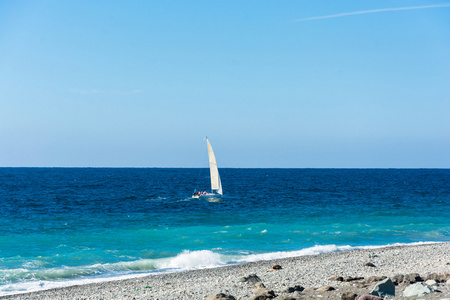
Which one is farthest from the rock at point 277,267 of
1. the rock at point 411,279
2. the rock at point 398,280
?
the rock at point 411,279

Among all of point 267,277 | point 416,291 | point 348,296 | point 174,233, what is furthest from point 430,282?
point 174,233

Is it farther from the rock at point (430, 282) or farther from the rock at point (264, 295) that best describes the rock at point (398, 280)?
the rock at point (264, 295)

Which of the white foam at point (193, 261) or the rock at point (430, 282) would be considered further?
the white foam at point (193, 261)

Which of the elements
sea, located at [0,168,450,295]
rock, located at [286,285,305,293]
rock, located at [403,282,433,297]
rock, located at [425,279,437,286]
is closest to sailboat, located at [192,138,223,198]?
sea, located at [0,168,450,295]

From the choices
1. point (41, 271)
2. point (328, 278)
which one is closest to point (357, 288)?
point (328, 278)

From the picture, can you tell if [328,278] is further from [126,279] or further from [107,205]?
[107,205]

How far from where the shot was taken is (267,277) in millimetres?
18625

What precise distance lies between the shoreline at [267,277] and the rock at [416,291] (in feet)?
1.44

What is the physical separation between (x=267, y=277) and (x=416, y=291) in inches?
290

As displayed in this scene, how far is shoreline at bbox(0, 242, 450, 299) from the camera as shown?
52.6 feet

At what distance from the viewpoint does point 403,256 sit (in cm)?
2345

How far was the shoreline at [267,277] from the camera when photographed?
632 inches

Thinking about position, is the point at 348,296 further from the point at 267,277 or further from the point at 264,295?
the point at 267,277

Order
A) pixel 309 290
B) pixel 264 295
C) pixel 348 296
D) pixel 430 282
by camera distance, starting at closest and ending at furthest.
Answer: pixel 348 296 → pixel 430 282 → pixel 264 295 → pixel 309 290
